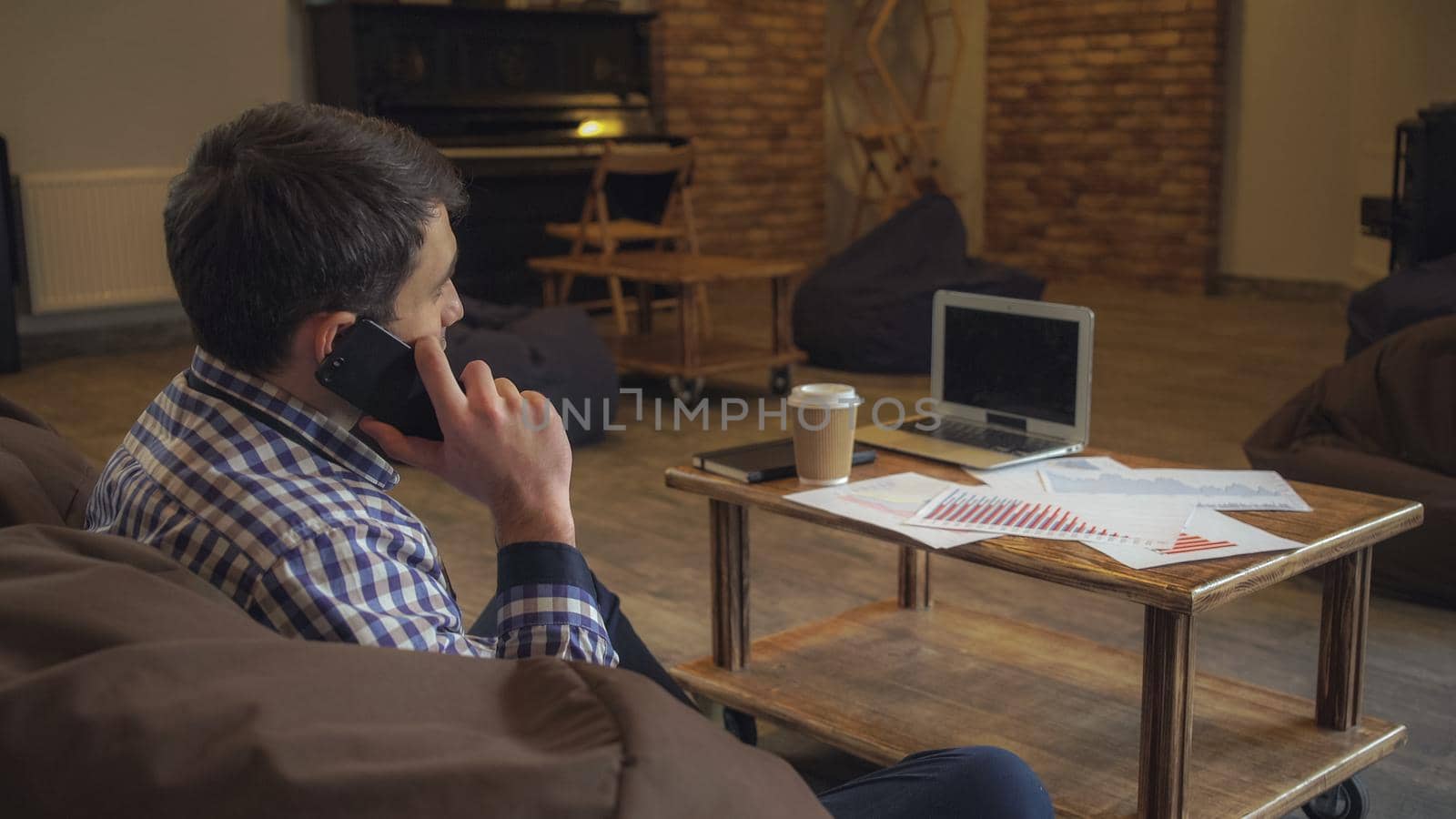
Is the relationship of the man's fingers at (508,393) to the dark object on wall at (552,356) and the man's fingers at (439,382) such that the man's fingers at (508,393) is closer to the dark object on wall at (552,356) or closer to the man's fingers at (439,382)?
the man's fingers at (439,382)

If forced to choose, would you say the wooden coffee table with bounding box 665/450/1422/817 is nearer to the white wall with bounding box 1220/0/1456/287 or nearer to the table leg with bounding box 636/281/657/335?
the table leg with bounding box 636/281/657/335

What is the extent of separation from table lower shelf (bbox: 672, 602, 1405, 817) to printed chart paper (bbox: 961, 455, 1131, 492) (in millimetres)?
308

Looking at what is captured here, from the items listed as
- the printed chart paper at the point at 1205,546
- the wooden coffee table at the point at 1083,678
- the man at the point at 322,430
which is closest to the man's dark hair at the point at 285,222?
the man at the point at 322,430

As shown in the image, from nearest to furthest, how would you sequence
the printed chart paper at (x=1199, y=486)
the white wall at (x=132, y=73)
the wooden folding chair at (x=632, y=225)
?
→ 1. the printed chart paper at (x=1199, y=486)
2. the wooden folding chair at (x=632, y=225)
3. the white wall at (x=132, y=73)

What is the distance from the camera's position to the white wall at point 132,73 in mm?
5863

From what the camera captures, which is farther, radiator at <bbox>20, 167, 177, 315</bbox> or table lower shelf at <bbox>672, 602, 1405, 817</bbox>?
radiator at <bbox>20, 167, 177, 315</bbox>

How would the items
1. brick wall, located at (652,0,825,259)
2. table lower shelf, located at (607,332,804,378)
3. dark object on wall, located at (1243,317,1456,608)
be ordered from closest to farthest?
1. dark object on wall, located at (1243,317,1456,608)
2. table lower shelf, located at (607,332,804,378)
3. brick wall, located at (652,0,825,259)

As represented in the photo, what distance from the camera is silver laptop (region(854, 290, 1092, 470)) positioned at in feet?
7.09

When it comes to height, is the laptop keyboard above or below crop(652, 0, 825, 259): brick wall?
below

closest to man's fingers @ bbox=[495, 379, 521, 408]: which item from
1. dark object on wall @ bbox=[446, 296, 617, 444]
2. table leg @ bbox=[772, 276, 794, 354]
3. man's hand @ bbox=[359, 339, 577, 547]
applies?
man's hand @ bbox=[359, 339, 577, 547]

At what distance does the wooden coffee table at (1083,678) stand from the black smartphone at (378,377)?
2.49 ft

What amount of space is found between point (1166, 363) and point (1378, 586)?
8.82 ft

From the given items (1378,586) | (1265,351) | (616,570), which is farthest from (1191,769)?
(1265,351)

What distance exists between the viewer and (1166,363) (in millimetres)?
5570
